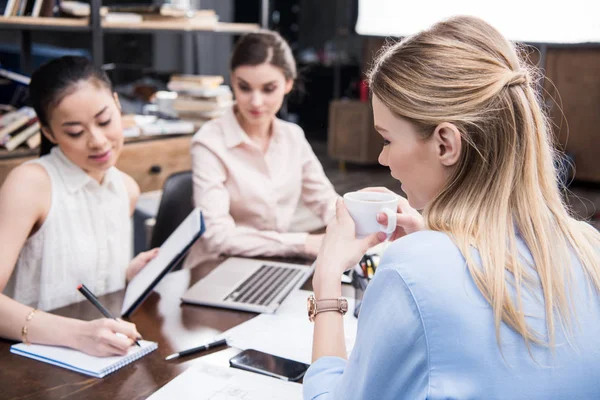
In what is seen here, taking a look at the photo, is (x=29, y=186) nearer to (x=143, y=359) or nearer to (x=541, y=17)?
(x=143, y=359)

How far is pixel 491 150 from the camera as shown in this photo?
0.87 m

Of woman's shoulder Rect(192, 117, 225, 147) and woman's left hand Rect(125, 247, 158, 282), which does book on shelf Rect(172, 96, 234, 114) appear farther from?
woman's left hand Rect(125, 247, 158, 282)

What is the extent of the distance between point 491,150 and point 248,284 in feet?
2.73

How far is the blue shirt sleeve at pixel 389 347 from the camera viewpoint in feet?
2.42

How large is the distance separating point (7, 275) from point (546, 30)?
4.49 m

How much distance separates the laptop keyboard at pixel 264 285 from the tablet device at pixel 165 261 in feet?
0.63

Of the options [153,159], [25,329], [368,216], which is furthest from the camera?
[153,159]

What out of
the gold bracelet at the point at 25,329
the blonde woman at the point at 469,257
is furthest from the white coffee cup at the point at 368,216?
the gold bracelet at the point at 25,329

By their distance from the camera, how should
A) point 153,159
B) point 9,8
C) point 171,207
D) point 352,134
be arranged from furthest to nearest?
point 352,134, point 153,159, point 9,8, point 171,207

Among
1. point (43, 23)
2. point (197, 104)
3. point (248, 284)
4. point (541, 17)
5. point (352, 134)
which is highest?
point (541, 17)

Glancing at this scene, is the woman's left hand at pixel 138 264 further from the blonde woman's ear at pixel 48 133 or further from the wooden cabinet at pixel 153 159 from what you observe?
the wooden cabinet at pixel 153 159

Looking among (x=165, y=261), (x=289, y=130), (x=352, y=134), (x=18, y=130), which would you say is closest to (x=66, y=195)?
(x=165, y=261)

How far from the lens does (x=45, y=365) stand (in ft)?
3.76

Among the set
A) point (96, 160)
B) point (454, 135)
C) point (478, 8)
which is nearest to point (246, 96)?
point (96, 160)
